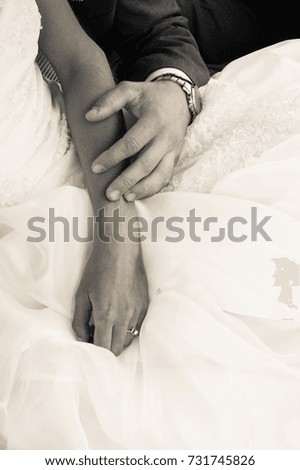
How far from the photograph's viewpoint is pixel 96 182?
0.90m

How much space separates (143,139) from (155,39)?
32 centimetres

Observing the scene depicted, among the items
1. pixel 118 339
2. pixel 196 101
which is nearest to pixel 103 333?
pixel 118 339

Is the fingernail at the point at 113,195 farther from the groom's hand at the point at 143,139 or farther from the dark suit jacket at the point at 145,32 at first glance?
the dark suit jacket at the point at 145,32

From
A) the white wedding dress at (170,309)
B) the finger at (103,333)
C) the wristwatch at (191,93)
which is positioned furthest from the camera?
the wristwatch at (191,93)

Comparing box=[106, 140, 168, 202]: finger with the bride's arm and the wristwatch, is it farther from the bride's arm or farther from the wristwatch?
the wristwatch

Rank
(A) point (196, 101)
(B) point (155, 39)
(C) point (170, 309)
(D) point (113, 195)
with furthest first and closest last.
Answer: (B) point (155, 39)
(A) point (196, 101)
(D) point (113, 195)
(C) point (170, 309)

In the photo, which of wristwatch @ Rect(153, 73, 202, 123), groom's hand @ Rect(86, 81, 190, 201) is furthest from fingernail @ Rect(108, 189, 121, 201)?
wristwatch @ Rect(153, 73, 202, 123)

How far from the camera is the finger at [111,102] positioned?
0.90 meters

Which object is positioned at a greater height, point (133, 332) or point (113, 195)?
point (113, 195)

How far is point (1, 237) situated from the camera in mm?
890

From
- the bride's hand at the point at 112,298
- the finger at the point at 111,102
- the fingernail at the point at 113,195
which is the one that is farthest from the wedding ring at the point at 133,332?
the finger at the point at 111,102

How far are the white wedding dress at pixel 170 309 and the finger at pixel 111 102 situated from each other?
0.09 metres

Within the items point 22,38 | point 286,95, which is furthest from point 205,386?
point 22,38

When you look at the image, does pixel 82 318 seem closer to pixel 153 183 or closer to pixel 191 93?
pixel 153 183
